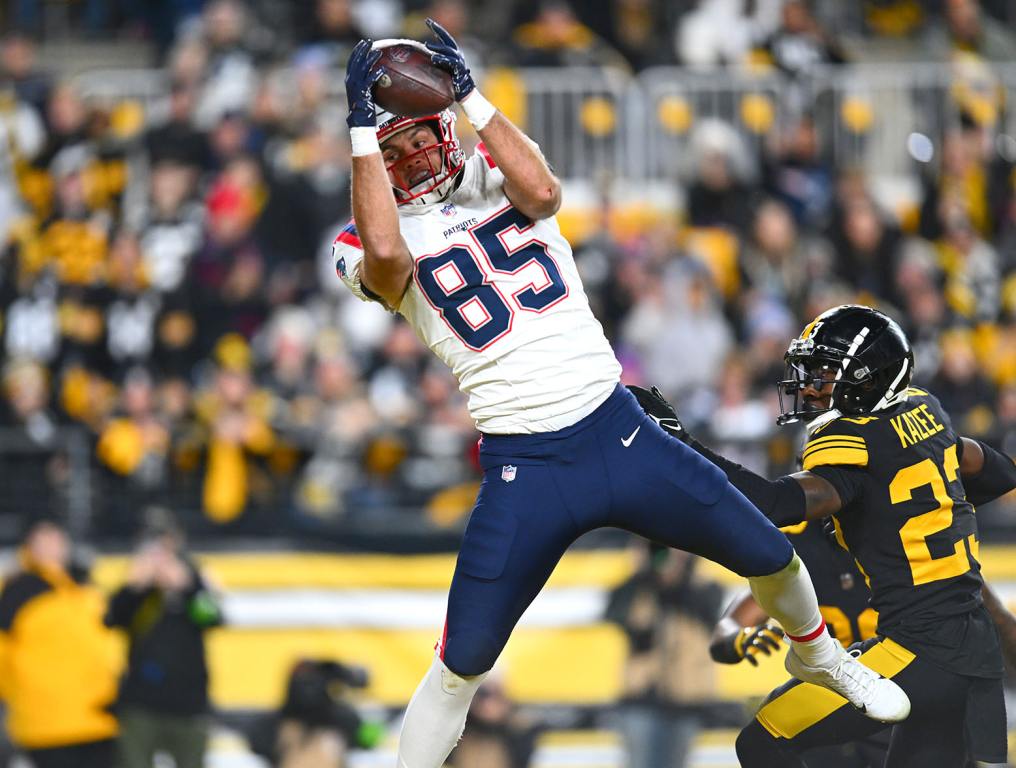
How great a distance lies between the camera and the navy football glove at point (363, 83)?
16.4 feet

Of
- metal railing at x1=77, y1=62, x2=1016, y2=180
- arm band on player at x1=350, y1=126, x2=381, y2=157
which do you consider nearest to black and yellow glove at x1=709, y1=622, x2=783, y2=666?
arm band on player at x1=350, y1=126, x2=381, y2=157

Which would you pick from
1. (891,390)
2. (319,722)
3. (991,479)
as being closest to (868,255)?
(319,722)

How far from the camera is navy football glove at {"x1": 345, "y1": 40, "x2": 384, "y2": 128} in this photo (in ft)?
16.4

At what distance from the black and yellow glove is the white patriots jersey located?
118 cm

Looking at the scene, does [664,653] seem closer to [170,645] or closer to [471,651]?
[170,645]

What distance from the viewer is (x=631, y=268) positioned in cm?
1084

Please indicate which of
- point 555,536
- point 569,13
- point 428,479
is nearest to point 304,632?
point 428,479

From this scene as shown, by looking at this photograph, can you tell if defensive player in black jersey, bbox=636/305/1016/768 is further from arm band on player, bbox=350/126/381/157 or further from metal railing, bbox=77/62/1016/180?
metal railing, bbox=77/62/1016/180

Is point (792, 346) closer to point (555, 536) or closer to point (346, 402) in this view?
point (555, 536)

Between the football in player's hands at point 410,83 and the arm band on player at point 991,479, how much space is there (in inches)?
85.4

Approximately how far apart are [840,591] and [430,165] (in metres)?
2.16

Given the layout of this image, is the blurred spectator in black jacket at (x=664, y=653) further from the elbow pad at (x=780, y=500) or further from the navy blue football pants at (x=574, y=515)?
the navy blue football pants at (x=574, y=515)

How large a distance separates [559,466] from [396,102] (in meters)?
1.14

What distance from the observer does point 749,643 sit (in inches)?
236
